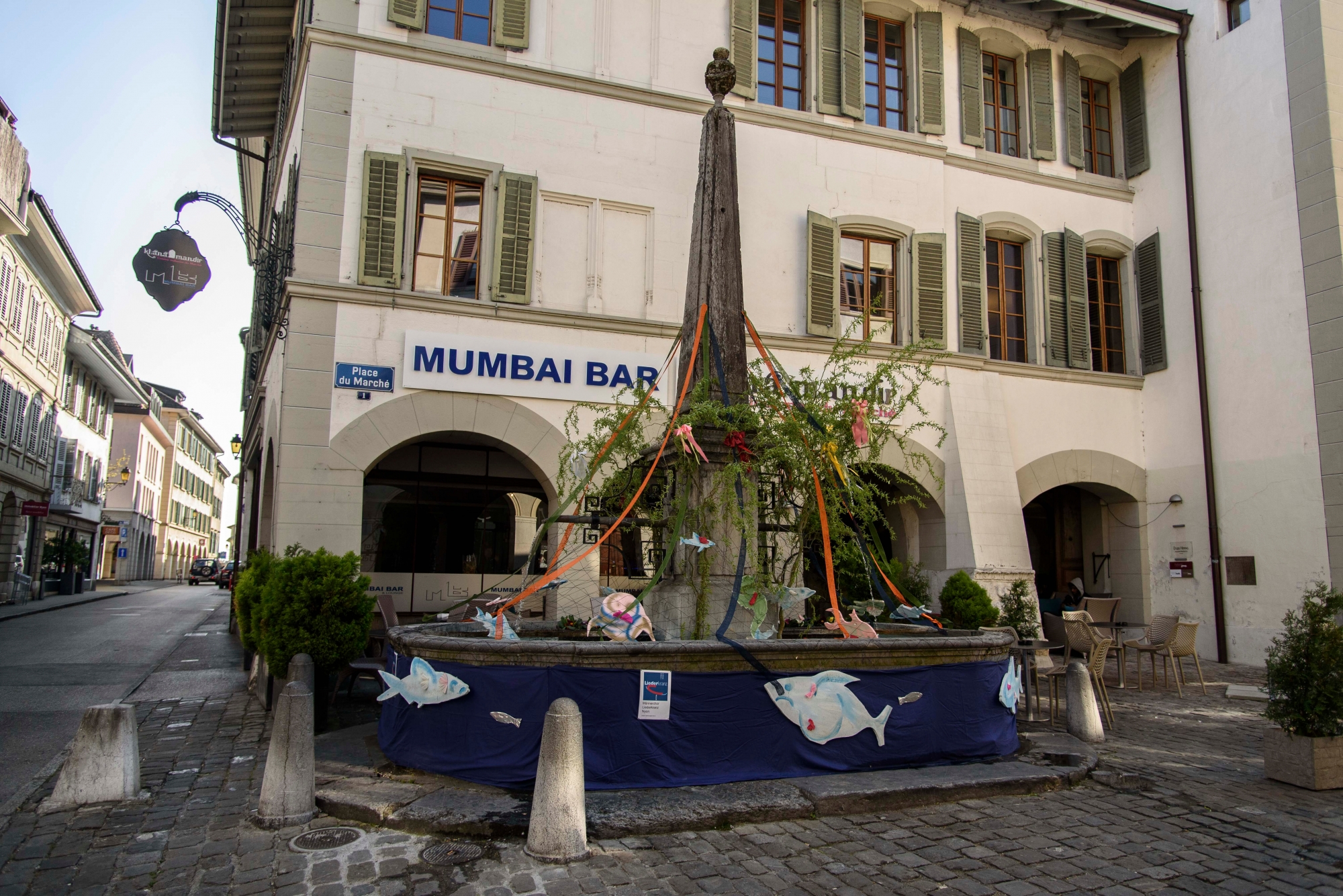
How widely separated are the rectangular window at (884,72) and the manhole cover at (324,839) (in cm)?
1303

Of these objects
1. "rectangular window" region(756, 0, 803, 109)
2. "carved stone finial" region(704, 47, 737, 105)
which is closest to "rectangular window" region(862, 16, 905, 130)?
"rectangular window" region(756, 0, 803, 109)

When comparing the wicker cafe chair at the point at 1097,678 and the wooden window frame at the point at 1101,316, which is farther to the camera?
the wooden window frame at the point at 1101,316

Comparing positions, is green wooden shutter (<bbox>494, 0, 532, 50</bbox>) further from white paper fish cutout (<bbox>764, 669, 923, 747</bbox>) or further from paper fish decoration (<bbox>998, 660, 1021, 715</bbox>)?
paper fish decoration (<bbox>998, 660, 1021, 715</bbox>)

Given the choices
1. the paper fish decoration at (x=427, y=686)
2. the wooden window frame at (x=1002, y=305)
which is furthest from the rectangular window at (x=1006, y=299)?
the paper fish decoration at (x=427, y=686)

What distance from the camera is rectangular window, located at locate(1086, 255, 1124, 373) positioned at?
15.9 metres

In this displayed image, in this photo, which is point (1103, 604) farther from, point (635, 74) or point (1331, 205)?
point (635, 74)

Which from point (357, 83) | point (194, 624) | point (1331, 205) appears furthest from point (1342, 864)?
point (194, 624)

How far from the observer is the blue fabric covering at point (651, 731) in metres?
5.63

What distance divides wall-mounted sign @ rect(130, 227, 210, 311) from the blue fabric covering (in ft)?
32.2

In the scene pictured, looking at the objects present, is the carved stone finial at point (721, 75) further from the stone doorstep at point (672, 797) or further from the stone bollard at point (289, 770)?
the stone bollard at point (289, 770)

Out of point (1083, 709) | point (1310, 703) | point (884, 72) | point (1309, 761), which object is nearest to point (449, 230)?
point (884, 72)

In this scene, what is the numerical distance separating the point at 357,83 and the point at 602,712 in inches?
374

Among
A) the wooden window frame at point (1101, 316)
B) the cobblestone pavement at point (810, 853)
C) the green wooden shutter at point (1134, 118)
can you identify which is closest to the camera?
the cobblestone pavement at point (810, 853)

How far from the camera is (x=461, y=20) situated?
491 inches
